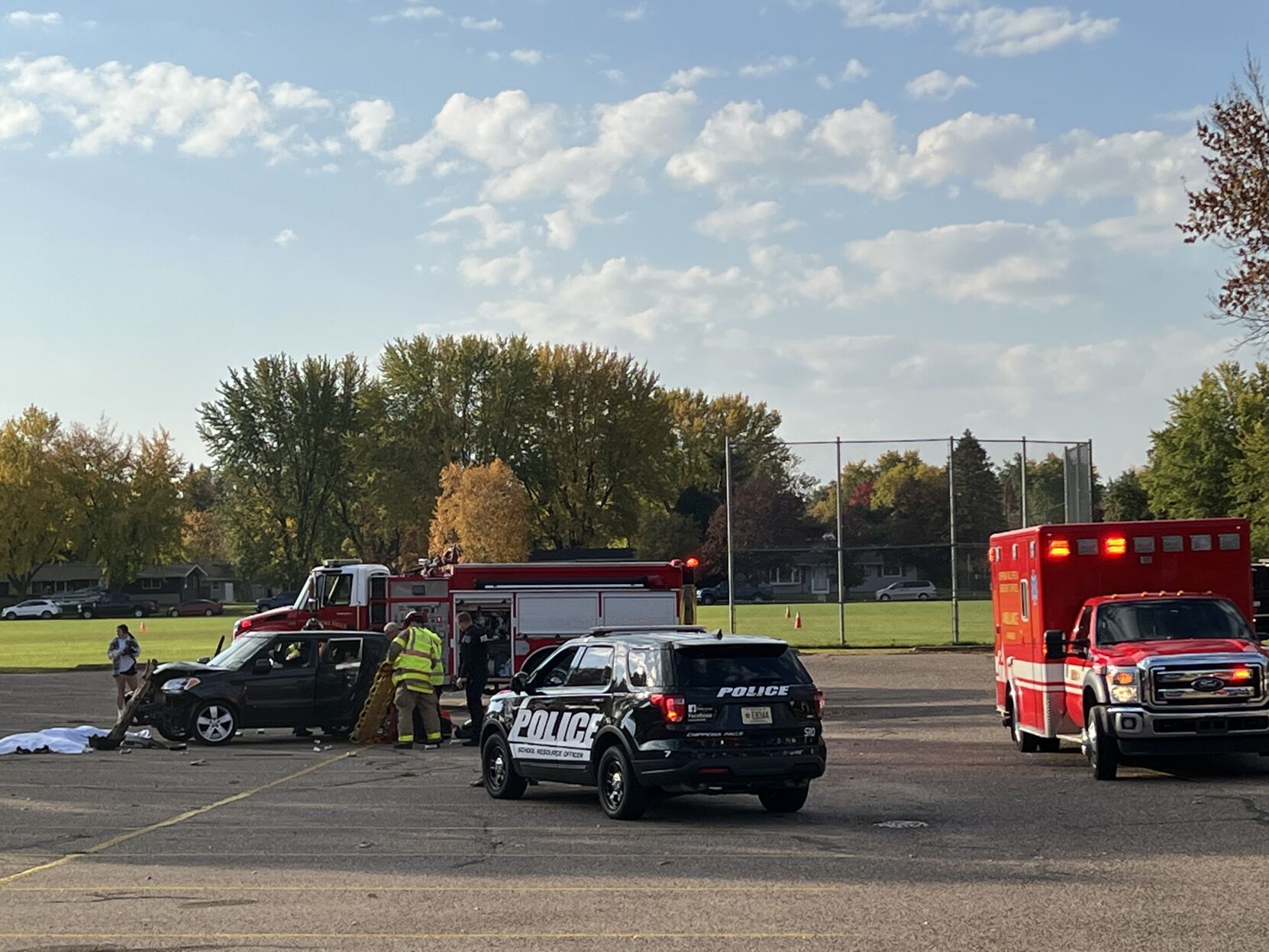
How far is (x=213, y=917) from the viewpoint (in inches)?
376

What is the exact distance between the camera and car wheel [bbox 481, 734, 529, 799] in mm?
15773

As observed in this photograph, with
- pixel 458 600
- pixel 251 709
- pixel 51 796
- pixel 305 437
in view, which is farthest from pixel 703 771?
pixel 305 437

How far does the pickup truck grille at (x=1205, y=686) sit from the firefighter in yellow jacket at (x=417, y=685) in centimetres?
963

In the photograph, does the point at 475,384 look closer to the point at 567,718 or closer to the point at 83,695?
the point at 83,695

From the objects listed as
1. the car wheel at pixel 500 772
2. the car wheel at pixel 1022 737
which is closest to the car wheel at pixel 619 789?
the car wheel at pixel 500 772

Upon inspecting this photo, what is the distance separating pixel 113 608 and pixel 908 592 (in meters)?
66.3

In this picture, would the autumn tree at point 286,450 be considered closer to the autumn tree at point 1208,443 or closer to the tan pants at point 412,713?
the autumn tree at point 1208,443

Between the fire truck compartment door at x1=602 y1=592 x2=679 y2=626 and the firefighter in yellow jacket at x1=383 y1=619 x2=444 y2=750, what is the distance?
28.1 ft

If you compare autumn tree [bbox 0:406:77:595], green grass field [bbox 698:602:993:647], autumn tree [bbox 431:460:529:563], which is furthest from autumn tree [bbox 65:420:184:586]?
green grass field [bbox 698:602:993:647]

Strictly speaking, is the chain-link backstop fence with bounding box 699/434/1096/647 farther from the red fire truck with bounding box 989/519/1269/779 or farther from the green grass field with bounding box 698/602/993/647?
the red fire truck with bounding box 989/519/1269/779

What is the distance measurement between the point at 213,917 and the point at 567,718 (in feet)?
18.9

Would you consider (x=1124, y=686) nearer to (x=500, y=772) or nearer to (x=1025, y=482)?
(x=500, y=772)

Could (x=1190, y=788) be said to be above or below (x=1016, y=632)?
below

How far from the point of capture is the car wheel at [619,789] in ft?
45.6
